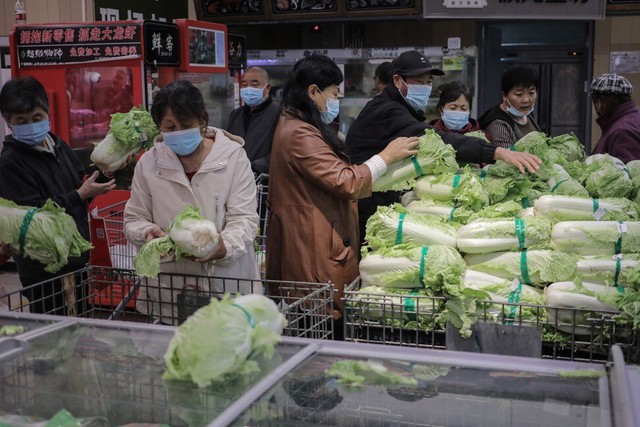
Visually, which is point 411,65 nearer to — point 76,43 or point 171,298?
point 171,298

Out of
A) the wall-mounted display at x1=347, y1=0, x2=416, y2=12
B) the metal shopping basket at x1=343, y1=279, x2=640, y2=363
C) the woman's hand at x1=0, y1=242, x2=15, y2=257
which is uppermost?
the wall-mounted display at x1=347, y1=0, x2=416, y2=12

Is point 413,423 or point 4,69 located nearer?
point 413,423

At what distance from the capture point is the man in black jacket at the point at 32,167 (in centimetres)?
409

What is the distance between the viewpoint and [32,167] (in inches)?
166

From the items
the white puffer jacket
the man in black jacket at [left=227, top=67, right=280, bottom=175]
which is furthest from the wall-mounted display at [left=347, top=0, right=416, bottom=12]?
the white puffer jacket

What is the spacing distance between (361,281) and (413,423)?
63.8 inches

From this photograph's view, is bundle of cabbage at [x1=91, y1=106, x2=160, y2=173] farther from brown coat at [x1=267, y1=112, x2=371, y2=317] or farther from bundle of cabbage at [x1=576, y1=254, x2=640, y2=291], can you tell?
bundle of cabbage at [x1=576, y1=254, x2=640, y2=291]

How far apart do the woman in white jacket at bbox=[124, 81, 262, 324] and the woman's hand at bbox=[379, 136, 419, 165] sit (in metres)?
0.68

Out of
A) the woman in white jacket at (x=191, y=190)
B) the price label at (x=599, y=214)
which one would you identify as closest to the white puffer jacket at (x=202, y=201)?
the woman in white jacket at (x=191, y=190)

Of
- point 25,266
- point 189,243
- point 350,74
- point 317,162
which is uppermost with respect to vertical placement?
point 350,74

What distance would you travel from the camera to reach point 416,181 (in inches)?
153

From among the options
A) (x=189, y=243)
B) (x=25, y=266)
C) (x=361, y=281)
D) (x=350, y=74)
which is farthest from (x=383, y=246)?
(x=350, y=74)

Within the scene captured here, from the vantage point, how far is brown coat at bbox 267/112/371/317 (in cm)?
370

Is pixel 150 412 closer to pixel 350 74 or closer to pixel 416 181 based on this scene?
pixel 416 181
